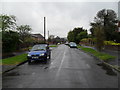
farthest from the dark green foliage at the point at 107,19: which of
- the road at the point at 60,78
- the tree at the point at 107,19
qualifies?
the road at the point at 60,78

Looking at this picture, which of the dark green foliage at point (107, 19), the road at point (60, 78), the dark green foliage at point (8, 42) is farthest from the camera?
the dark green foliage at point (107, 19)

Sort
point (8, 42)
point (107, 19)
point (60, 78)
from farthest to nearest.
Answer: point (107, 19) < point (8, 42) < point (60, 78)

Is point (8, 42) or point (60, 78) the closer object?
point (60, 78)

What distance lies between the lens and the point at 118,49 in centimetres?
2652

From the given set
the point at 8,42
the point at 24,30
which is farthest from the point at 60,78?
the point at 24,30

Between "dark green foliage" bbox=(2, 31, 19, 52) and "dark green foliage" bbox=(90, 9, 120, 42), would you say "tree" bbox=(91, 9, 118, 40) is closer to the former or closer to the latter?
"dark green foliage" bbox=(90, 9, 120, 42)

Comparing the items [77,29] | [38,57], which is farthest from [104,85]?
[77,29]

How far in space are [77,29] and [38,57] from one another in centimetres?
9009

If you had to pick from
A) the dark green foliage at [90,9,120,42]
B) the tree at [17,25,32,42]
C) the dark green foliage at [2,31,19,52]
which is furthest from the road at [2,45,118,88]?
the tree at [17,25,32,42]

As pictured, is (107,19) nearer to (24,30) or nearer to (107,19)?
(107,19)

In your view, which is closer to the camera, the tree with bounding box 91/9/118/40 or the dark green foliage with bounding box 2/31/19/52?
the dark green foliage with bounding box 2/31/19/52

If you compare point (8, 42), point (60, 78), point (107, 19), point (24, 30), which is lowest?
point (60, 78)

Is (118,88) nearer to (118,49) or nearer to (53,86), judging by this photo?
(53,86)

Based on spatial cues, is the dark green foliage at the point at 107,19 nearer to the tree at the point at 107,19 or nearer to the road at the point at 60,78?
the tree at the point at 107,19
